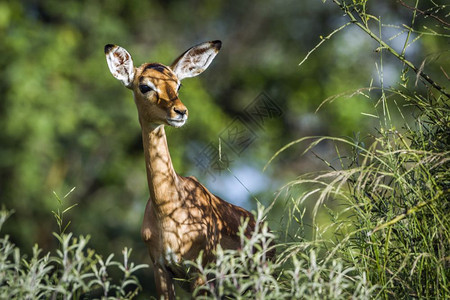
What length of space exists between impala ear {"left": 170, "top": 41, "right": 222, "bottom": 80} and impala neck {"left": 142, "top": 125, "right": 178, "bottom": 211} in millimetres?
628

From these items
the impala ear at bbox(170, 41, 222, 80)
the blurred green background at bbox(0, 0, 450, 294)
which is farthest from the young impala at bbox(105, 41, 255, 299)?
the blurred green background at bbox(0, 0, 450, 294)

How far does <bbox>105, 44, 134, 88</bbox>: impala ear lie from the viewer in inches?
184

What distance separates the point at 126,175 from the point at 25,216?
7.11 feet

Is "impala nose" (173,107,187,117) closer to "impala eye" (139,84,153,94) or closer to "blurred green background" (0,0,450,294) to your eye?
"impala eye" (139,84,153,94)

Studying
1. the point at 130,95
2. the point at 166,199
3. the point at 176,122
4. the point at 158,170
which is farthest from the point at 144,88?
the point at 130,95

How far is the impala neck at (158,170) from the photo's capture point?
4.31 metres

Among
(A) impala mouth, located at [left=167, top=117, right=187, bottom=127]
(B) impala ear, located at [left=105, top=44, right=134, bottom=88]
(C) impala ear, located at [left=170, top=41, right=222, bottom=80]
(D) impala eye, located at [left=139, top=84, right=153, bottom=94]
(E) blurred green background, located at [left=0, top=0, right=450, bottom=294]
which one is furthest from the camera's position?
(E) blurred green background, located at [left=0, top=0, right=450, bottom=294]

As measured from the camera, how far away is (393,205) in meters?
3.39

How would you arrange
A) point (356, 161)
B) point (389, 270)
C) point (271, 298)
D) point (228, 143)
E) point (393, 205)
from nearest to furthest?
point (271, 298) < point (389, 270) < point (393, 205) < point (356, 161) < point (228, 143)

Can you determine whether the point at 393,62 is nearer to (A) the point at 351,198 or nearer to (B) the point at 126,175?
(B) the point at 126,175

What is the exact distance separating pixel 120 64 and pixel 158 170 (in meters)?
0.81

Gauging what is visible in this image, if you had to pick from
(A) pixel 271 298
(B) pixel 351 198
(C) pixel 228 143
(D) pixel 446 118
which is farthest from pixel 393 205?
(C) pixel 228 143

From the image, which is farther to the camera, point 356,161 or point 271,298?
point 356,161

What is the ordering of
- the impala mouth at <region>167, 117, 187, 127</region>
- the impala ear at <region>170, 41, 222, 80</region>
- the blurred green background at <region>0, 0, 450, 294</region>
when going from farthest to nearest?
the blurred green background at <region>0, 0, 450, 294</region>
the impala ear at <region>170, 41, 222, 80</region>
the impala mouth at <region>167, 117, 187, 127</region>
